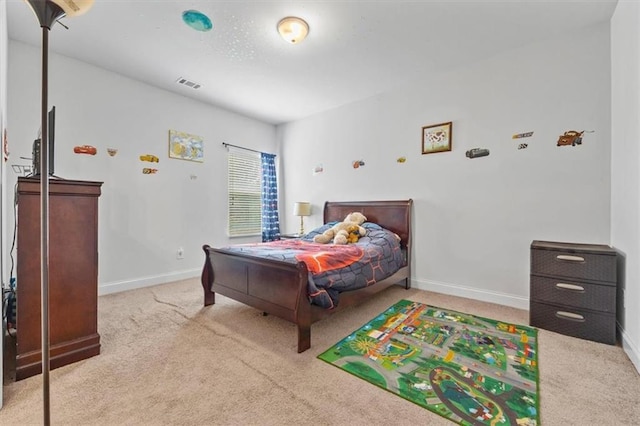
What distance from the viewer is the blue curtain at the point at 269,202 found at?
491cm

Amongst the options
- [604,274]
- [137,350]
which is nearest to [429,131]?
[604,274]

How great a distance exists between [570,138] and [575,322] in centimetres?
163

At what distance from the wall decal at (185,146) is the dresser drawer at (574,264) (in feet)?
13.7

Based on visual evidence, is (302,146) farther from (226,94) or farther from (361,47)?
(361,47)

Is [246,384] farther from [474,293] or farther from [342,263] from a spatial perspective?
[474,293]

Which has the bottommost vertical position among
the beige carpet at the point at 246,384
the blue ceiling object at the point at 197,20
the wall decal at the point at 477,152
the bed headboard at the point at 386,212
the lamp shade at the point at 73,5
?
the beige carpet at the point at 246,384

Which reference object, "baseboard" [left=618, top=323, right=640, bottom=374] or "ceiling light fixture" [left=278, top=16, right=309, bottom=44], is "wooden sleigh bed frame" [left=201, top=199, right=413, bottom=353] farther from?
"ceiling light fixture" [left=278, top=16, right=309, bottom=44]

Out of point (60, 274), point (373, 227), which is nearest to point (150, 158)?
point (60, 274)

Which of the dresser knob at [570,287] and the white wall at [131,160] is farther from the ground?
the white wall at [131,160]

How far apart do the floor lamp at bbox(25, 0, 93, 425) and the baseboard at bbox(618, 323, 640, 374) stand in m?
3.00

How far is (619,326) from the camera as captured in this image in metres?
2.12

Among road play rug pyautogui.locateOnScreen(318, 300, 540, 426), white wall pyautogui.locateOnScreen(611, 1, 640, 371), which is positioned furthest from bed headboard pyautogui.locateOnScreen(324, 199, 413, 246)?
white wall pyautogui.locateOnScreen(611, 1, 640, 371)

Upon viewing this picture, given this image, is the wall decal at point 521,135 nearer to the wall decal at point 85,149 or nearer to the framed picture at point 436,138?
the framed picture at point 436,138

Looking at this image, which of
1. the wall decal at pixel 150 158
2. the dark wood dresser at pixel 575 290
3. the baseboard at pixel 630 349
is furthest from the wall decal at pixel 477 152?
the wall decal at pixel 150 158
